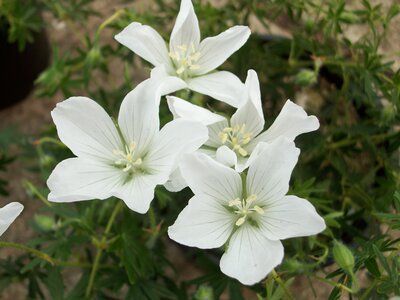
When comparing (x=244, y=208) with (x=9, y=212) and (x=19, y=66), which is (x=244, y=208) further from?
(x=19, y=66)

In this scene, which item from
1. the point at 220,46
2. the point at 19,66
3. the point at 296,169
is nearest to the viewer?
the point at 220,46

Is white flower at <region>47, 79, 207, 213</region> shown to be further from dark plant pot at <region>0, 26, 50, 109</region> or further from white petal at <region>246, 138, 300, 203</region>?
dark plant pot at <region>0, 26, 50, 109</region>

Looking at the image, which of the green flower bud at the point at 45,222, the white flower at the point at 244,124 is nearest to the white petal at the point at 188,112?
the white flower at the point at 244,124

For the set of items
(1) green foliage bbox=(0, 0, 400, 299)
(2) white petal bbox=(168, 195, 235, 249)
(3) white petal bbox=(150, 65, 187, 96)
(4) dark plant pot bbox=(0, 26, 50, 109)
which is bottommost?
(4) dark plant pot bbox=(0, 26, 50, 109)

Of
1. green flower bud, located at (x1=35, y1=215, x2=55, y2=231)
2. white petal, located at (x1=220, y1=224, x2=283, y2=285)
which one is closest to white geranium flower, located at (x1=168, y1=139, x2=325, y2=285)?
white petal, located at (x1=220, y1=224, x2=283, y2=285)

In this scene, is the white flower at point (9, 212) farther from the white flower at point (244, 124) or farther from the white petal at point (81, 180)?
the white flower at point (244, 124)

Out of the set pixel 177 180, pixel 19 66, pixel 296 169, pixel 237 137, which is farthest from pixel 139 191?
pixel 19 66

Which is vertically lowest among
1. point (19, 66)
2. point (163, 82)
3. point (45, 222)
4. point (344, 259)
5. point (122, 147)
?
point (19, 66)
